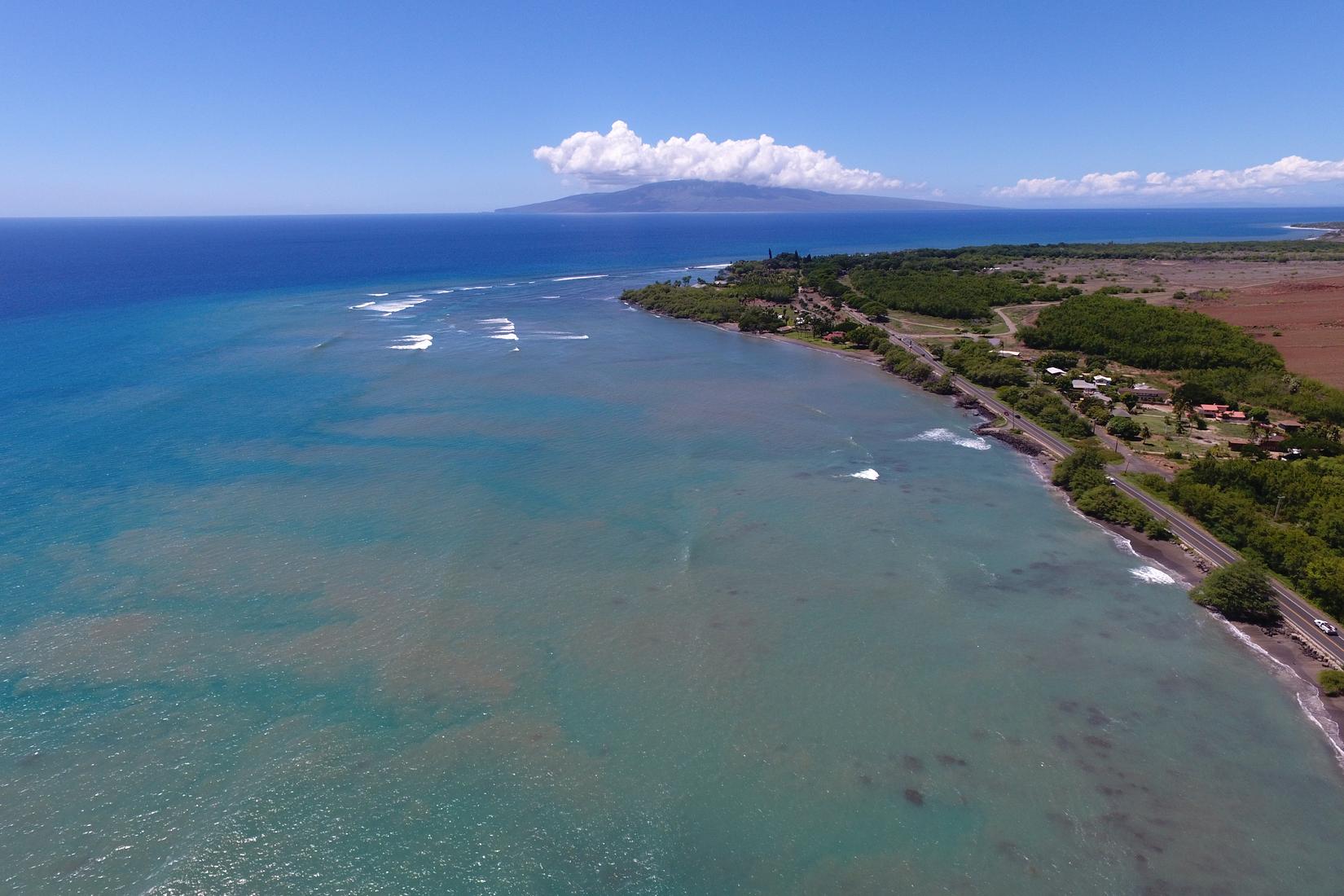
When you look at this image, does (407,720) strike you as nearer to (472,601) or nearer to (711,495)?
(472,601)

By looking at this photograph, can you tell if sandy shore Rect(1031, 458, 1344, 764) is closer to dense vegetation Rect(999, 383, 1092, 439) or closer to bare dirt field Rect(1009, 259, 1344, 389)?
dense vegetation Rect(999, 383, 1092, 439)

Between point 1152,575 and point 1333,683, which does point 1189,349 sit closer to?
point 1152,575

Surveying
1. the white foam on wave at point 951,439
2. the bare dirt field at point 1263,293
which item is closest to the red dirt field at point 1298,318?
the bare dirt field at point 1263,293

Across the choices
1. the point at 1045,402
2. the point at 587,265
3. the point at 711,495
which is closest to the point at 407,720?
the point at 711,495

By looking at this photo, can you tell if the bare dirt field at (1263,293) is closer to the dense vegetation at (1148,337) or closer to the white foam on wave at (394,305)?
the dense vegetation at (1148,337)

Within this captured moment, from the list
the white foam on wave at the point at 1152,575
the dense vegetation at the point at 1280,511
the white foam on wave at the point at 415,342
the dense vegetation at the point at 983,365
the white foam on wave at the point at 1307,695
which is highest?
the white foam on wave at the point at 415,342
